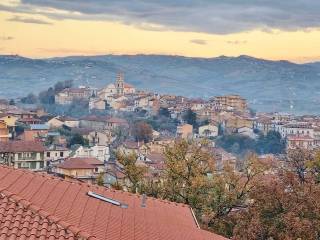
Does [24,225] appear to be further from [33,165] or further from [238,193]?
[33,165]

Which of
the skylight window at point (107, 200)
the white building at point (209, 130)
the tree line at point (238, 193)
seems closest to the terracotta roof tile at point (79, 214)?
the skylight window at point (107, 200)

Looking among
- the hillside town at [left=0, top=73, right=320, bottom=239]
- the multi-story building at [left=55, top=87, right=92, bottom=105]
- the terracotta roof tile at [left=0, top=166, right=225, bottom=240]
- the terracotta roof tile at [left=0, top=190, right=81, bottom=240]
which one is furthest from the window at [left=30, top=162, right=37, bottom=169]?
the multi-story building at [left=55, top=87, right=92, bottom=105]

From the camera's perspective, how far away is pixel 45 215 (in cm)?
676

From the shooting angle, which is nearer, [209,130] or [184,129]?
[184,129]

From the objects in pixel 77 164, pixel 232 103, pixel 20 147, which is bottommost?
pixel 232 103

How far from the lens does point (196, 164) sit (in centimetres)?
2209

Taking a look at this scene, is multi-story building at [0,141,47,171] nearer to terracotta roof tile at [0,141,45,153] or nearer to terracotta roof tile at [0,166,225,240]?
terracotta roof tile at [0,141,45,153]

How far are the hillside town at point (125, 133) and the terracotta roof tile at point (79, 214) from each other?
12570mm

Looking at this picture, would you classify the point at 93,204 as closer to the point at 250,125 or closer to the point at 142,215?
the point at 142,215

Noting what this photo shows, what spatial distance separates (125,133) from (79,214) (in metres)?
84.4

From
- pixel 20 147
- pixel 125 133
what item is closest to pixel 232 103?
pixel 125 133

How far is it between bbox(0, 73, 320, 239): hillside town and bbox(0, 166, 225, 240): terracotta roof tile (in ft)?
41.2

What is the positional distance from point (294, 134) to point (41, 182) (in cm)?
9632

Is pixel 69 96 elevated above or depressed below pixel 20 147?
below
